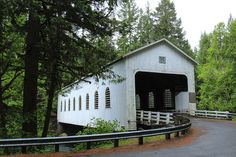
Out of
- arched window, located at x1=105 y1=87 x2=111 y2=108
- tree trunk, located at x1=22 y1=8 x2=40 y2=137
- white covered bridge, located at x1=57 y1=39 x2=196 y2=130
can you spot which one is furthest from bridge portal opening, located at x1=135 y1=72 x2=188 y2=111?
tree trunk, located at x1=22 y1=8 x2=40 y2=137

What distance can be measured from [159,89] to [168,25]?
30.9 meters

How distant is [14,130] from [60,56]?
4.24 meters

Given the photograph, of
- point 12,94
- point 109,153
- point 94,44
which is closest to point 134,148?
point 109,153

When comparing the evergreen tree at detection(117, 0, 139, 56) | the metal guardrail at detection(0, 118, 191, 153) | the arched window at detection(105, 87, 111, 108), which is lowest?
the metal guardrail at detection(0, 118, 191, 153)

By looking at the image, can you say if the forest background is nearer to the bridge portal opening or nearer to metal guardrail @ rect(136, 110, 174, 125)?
metal guardrail @ rect(136, 110, 174, 125)

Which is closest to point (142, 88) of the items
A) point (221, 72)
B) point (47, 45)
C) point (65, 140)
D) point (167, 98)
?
point (167, 98)

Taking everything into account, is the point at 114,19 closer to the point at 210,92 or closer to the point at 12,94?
the point at 12,94

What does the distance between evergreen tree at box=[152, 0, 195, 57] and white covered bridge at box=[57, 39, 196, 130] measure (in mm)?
26241

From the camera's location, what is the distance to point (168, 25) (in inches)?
2432

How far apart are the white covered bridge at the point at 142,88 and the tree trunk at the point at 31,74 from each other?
3665mm

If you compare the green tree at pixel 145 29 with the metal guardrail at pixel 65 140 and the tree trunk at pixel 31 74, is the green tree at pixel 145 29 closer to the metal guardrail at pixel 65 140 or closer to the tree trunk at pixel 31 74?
the tree trunk at pixel 31 74

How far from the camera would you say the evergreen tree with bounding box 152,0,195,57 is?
60344 mm

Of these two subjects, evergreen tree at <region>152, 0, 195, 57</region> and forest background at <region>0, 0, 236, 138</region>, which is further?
evergreen tree at <region>152, 0, 195, 57</region>

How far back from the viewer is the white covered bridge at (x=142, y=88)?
23.0 m
